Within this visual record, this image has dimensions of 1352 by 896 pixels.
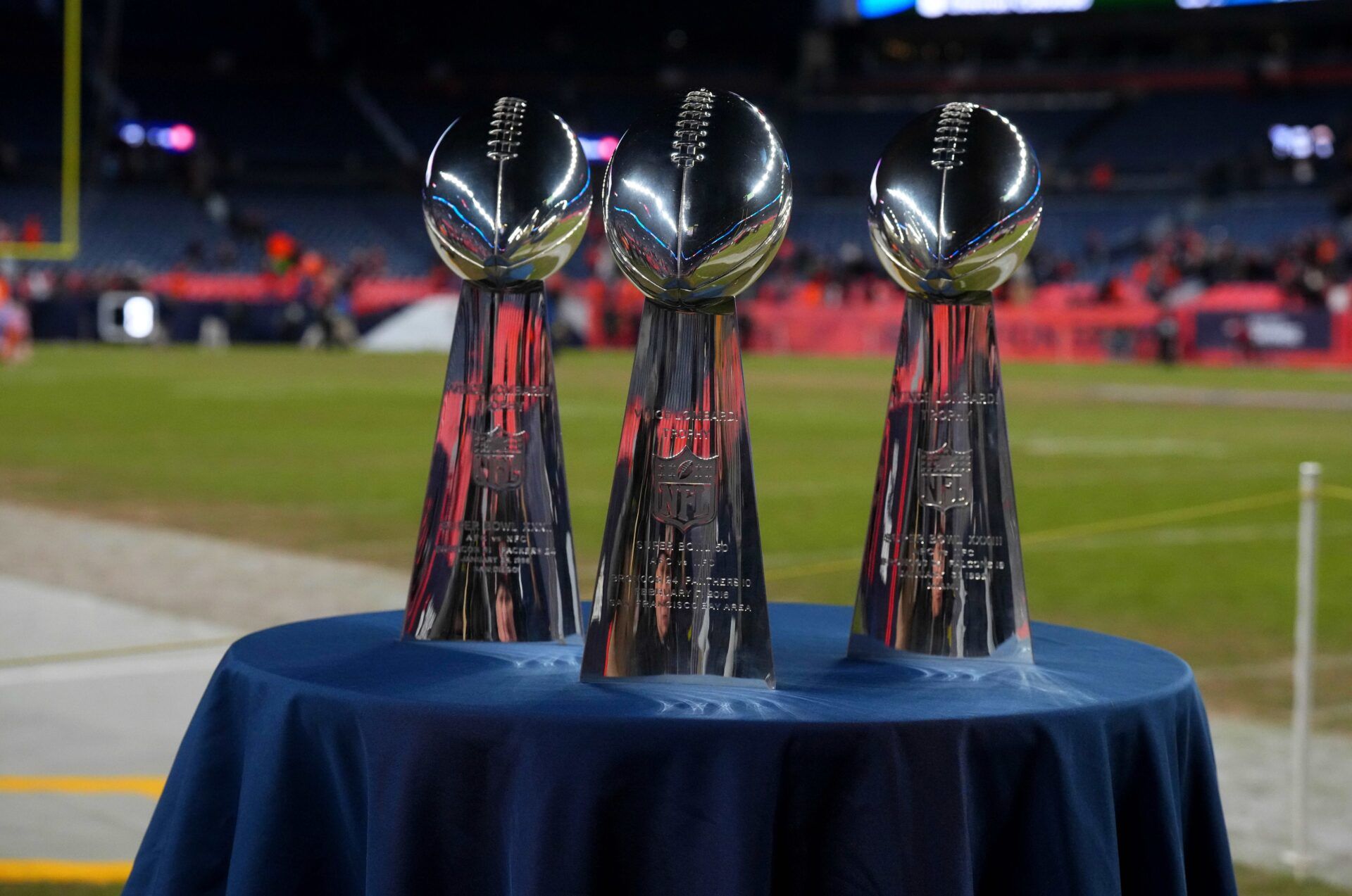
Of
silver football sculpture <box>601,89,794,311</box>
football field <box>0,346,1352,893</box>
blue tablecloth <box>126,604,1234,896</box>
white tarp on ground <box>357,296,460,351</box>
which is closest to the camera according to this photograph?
blue tablecloth <box>126,604,1234,896</box>

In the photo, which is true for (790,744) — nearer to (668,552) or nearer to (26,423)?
(668,552)

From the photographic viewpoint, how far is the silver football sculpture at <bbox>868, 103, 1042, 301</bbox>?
199 cm

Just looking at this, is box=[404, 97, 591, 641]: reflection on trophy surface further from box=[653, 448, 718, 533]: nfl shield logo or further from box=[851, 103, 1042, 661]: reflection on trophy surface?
box=[851, 103, 1042, 661]: reflection on trophy surface

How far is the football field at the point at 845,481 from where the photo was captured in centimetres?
701

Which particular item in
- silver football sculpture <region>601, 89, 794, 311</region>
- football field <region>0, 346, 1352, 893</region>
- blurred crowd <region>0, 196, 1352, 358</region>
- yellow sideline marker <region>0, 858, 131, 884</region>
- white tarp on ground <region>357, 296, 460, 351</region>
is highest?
blurred crowd <region>0, 196, 1352, 358</region>

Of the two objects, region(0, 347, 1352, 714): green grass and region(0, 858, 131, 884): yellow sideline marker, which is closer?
region(0, 858, 131, 884): yellow sideline marker

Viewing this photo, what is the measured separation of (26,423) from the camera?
16.0 metres

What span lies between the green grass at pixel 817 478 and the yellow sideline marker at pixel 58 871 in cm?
258

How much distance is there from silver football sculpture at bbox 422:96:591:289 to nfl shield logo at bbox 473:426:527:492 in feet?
0.64

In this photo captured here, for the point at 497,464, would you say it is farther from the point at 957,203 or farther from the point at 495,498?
the point at 957,203

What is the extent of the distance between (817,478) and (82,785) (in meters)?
8.18

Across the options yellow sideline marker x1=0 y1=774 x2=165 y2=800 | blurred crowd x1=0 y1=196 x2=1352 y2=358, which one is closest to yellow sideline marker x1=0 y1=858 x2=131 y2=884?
yellow sideline marker x1=0 y1=774 x2=165 y2=800

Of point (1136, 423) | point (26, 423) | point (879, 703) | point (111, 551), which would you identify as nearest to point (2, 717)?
point (111, 551)

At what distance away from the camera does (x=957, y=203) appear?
199 cm
